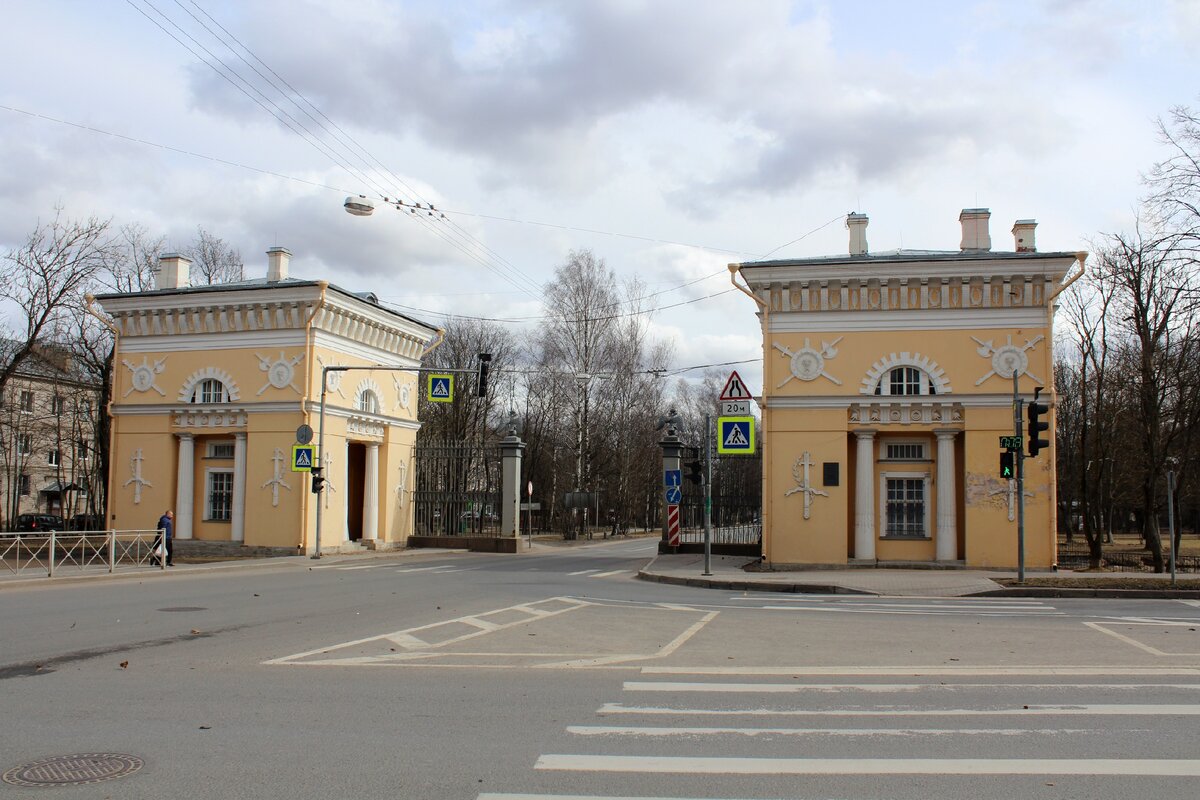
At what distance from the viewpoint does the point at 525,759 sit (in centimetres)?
633

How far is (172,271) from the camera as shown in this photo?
114 ft

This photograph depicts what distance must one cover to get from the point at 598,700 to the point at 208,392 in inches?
1104

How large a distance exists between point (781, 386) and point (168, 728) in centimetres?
2093

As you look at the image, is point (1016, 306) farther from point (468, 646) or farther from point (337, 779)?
point (337, 779)

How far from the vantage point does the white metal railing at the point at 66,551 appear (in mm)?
20969

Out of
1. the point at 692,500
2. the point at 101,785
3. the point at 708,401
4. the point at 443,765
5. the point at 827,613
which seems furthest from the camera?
the point at 708,401

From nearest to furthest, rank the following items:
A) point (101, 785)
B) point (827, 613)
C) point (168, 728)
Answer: point (101, 785) < point (168, 728) < point (827, 613)

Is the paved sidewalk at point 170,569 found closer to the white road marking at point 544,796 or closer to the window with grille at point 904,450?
the window with grille at point 904,450

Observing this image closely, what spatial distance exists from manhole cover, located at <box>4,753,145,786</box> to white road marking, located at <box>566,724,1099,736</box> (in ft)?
9.79

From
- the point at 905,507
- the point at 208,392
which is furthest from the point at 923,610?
the point at 208,392

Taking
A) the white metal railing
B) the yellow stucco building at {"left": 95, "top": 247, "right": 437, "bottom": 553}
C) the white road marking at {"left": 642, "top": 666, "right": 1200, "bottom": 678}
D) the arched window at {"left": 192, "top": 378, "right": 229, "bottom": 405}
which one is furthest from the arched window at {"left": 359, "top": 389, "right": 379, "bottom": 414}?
the white road marking at {"left": 642, "top": 666, "right": 1200, "bottom": 678}

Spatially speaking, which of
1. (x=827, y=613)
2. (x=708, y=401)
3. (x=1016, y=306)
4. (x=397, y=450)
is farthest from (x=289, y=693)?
(x=708, y=401)

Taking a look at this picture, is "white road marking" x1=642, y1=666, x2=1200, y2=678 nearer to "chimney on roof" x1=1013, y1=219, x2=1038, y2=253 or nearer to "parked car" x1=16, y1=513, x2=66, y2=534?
"chimney on roof" x1=1013, y1=219, x2=1038, y2=253

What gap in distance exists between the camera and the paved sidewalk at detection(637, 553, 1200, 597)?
19.7m
